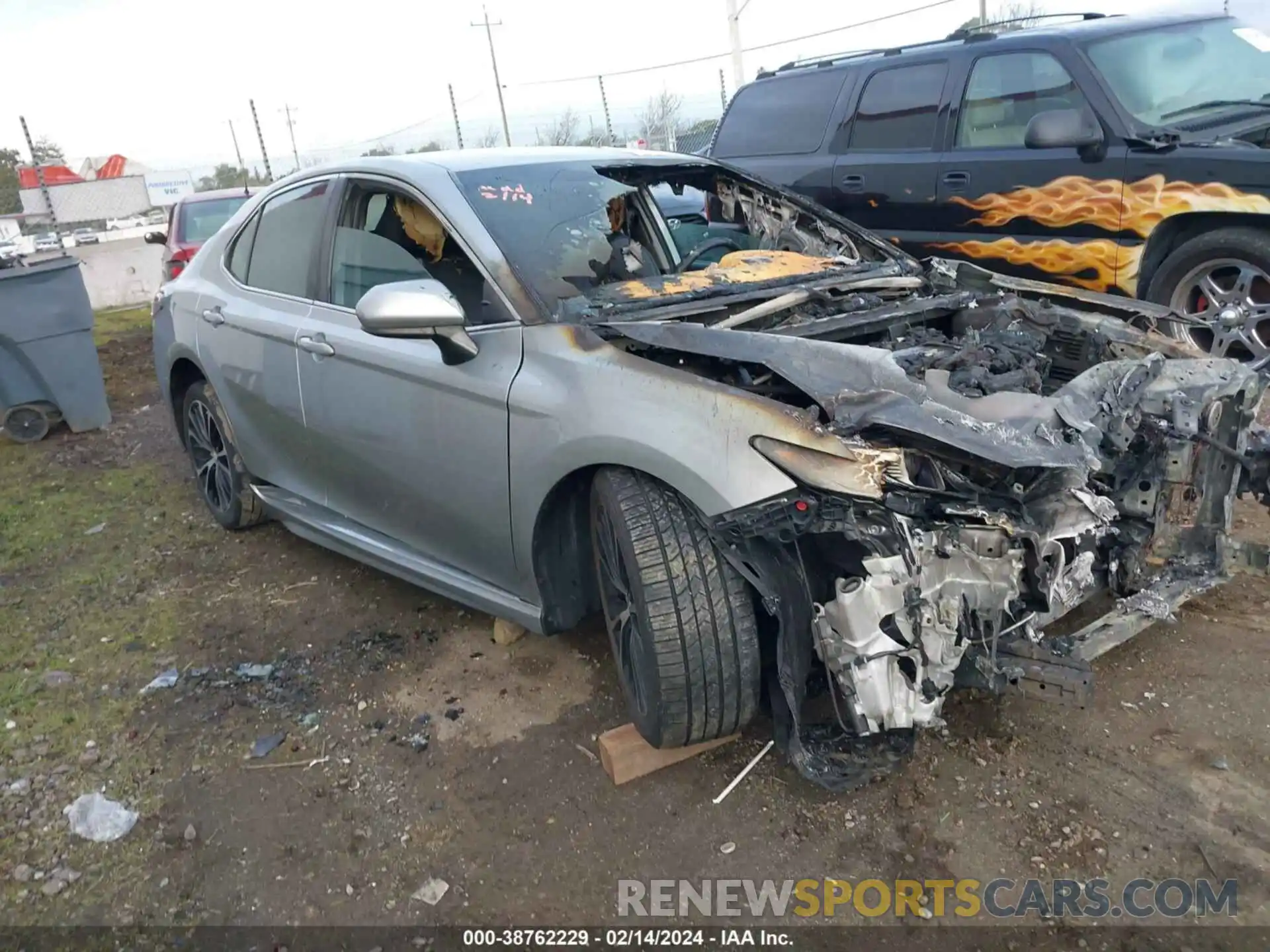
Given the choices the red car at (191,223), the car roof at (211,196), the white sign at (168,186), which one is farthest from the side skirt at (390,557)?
A: the white sign at (168,186)

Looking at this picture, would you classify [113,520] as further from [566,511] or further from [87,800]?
[566,511]

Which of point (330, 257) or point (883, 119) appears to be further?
point (883, 119)

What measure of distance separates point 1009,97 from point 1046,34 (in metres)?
0.38

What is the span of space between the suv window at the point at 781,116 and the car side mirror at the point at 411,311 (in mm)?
4680

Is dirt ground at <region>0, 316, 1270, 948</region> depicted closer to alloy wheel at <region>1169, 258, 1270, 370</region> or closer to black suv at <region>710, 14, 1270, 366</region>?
alloy wheel at <region>1169, 258, 1270, 370</region>

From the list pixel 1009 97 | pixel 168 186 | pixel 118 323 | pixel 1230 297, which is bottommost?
pixel 118 323

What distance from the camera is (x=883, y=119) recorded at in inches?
255

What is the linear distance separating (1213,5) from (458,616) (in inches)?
313

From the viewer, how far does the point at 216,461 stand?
4.86 metres

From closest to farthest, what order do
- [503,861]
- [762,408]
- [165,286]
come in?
[762,408] → [503,861] → [165,286]

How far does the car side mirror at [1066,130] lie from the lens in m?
5.38

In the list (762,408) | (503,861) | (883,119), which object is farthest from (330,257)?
(883,119)

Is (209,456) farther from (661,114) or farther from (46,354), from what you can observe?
(661,114)

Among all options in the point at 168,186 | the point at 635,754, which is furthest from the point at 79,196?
the point at 635,754
